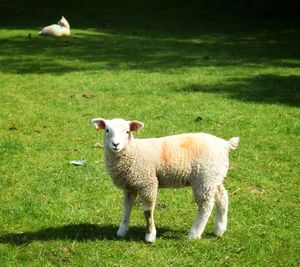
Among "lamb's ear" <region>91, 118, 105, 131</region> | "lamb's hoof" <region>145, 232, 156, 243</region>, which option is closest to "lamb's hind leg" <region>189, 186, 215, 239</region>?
"lamb's hoof" <region>145, 232, 156, 243</region>

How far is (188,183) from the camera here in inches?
254

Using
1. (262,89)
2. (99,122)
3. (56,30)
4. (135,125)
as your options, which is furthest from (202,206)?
(56,30)

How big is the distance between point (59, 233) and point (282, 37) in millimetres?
→ 20724

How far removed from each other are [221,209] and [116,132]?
5.62 ft

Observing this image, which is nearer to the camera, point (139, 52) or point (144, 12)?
point (139, 52)

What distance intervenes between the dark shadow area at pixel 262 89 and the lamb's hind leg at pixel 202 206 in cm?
757

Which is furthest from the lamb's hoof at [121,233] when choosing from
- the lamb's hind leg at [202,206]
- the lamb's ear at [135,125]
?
the lamb's ear at [135,125]

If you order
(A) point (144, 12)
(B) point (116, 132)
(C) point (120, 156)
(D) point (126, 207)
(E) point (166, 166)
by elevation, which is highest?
(B) point (116, 132)

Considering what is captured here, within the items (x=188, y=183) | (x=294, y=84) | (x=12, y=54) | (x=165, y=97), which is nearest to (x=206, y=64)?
(x=294, y=84)

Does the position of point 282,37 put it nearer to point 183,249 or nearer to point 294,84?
point 294,84

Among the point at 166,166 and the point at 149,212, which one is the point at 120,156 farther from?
the point at 149,212

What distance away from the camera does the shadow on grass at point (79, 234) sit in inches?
258

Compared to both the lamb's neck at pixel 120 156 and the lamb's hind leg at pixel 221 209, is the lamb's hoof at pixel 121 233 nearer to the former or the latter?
the lamb's neck at pixel 120 156

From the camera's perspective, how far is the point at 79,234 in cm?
671
